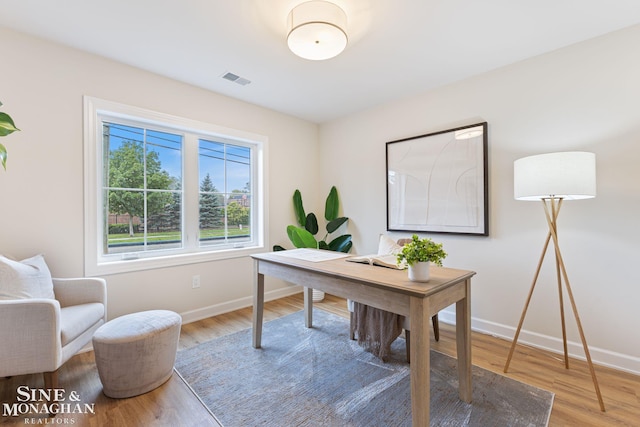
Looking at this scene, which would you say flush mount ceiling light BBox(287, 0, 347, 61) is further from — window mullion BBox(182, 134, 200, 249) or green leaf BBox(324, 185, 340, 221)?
green leaf BBox(324, 185, 340, 221)

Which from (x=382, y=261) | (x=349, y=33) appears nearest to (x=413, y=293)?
(x=382, y=261)

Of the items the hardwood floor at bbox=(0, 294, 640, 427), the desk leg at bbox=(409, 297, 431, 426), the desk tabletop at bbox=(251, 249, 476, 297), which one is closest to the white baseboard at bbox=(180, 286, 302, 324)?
the hardwood floor at bbox=(0, 294, 640, 427)

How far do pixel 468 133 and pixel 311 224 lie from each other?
2233 millimetres

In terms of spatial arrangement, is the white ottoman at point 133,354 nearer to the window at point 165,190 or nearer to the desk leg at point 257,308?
the desk leg at point 257,308

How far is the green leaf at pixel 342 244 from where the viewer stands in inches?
143

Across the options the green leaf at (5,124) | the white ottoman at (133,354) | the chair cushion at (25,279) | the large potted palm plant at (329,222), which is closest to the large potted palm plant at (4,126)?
the green leaf at (5,124)

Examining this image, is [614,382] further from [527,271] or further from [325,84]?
[325,84]

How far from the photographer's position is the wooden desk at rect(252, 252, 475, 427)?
1.26 meters

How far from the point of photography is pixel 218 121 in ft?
10.3

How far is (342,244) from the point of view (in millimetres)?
3662

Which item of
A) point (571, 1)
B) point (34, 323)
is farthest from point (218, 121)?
point (571, 1)

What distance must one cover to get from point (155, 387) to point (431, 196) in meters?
2.87

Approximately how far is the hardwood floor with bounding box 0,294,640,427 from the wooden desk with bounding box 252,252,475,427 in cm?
63

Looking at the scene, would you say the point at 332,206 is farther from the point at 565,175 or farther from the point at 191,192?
the point at 565,175
